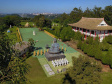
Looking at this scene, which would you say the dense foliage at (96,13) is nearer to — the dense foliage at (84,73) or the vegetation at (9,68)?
the dense foliage at (84,73)

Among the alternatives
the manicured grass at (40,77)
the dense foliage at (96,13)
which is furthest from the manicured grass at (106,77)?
the dense foliage at (96,13)

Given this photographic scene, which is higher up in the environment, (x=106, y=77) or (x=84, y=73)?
(x=84, y=73)

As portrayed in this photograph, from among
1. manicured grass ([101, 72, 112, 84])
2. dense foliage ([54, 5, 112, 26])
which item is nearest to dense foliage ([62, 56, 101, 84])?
manicured grass ([101, 72, 112, 84])

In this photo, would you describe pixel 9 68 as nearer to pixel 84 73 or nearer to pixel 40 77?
pixel 84 73

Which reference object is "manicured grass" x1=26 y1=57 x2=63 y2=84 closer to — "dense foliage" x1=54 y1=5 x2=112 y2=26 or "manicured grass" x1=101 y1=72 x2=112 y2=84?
"manicured grass" x1=101 y1=72 x2=112 y2=84

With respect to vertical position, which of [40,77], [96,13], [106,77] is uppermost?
[96,13]

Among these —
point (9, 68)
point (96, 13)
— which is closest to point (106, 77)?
point (9, 68)

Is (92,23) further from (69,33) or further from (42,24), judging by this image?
(42,24)

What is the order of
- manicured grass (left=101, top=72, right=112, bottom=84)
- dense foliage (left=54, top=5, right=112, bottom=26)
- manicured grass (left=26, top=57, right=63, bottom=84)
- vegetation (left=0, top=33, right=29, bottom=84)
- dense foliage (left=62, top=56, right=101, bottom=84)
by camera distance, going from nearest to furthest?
vegetation (left=0, top=33, right=29, bottom=84), dense foliage (left=62, top=56, right=101, bottom=84), manicured grass (left=26, top=57, right=63, bottom=84), manicured grass (left=101, top=72, right=112, bottom=84), dense foliage (left=54, top=5, right=112, bottom=26)

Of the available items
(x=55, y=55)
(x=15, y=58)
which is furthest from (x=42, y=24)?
(x=15, y=58)

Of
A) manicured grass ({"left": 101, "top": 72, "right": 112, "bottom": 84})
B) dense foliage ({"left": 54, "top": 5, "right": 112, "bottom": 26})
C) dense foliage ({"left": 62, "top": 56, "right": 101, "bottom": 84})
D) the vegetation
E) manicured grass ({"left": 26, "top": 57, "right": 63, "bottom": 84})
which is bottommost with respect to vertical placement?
manicured grass ({"left": 101, "top": 72, "right": 112, "bottom": 84})

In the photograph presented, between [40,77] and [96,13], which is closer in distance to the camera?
[40,77]
